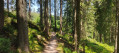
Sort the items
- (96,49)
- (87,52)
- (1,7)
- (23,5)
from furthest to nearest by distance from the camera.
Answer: (96,49)
(87,52)
(1,7)
(23,5)

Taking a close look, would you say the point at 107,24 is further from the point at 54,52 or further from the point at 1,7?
the point at 1,7

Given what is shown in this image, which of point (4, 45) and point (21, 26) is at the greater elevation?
point (21, 26)

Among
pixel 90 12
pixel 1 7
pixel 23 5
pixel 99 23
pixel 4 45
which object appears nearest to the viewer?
pixel 4 45

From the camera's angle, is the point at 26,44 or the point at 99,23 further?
the point at 99,23

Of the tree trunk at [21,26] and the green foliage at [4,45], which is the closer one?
the green foliage at [4,45]

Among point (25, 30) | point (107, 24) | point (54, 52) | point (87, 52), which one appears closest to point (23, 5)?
point (25, 30)

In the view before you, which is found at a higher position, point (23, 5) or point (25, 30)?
point (23, 5)

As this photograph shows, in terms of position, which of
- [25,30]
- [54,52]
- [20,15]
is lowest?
[54,52]

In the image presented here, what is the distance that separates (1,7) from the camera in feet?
15.9

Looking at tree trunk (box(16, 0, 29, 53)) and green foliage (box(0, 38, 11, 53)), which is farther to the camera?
tree trunk (box(16, 0, 29, 53))

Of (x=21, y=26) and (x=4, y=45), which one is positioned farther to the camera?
(x=21, y=26)

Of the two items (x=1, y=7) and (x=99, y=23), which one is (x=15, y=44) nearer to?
(x=1, y=7)

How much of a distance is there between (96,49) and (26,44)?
364 inches

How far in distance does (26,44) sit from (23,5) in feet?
7.54
